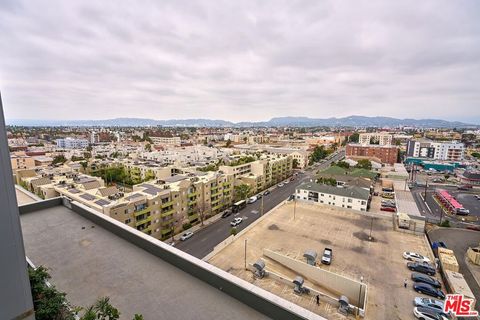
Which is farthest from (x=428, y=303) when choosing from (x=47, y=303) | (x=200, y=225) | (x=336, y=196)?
(x=200, y=225)

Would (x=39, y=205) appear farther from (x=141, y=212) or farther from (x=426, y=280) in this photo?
(x=426, y=280)

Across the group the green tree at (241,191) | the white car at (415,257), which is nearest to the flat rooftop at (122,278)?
the white car at (415,257)

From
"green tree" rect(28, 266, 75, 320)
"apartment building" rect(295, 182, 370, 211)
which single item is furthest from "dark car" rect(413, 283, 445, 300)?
"green tree" rect(28, 266, 75, 320)

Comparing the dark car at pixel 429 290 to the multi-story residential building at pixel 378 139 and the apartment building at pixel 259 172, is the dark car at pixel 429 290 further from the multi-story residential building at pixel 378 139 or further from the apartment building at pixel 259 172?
the multi-story residential building at pixel 378 139

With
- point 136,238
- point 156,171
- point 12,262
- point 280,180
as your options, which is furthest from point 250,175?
point 12,262

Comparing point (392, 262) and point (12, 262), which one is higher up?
point (12, 262)

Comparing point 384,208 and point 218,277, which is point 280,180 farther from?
point 218,277
